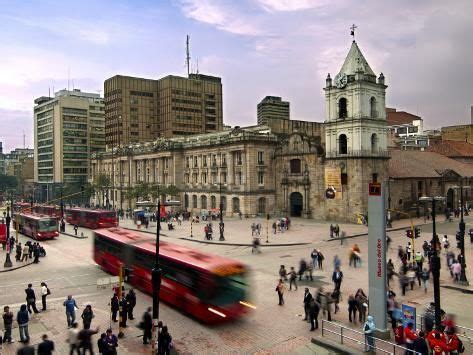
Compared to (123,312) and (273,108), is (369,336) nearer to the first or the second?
(123,312)

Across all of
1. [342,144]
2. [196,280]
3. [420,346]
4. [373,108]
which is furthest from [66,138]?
[420,346]

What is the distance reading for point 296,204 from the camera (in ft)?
203

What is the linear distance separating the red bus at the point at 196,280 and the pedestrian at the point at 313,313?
101 inches

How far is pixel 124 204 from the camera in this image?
301ft

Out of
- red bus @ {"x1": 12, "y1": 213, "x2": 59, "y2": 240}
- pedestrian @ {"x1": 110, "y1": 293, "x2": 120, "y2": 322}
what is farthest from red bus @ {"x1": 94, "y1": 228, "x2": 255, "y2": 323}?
red bus @ {"x1": 12, "y1": 213, "x2": 59, "y2": 240}

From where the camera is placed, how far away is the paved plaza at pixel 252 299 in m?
16.3

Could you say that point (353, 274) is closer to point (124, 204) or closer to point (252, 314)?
point (252, 314)

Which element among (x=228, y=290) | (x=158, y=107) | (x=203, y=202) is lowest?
(x=228, y=290)

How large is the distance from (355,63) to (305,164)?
14597 mm

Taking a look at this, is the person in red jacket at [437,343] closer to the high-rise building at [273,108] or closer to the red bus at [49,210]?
the red bus at [49,210]

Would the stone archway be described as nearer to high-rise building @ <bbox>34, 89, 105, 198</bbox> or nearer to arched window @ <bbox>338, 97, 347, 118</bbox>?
arched window @ <bbox>338, 97, 347, 118</bbox>

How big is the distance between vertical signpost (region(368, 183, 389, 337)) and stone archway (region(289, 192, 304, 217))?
4422 cm

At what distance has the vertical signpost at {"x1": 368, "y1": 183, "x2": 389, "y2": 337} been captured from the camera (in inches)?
629

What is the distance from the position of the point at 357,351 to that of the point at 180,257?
841 centimetres
